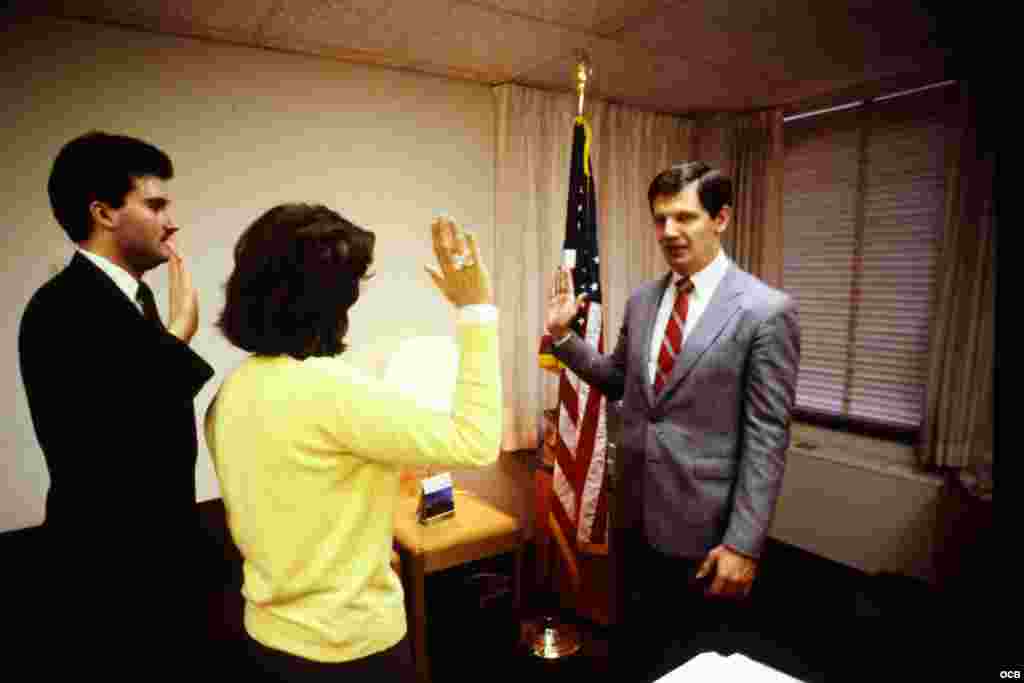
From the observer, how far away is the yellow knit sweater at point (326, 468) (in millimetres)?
873

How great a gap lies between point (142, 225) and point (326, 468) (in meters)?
1.08

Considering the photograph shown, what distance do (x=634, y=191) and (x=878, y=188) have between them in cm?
144

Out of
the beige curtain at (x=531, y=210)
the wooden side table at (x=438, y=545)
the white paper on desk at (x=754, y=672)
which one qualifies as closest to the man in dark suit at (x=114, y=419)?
the wooden side table at (x=438, y=545)

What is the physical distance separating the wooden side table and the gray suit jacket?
71 cm

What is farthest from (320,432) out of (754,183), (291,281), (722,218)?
(754,183)

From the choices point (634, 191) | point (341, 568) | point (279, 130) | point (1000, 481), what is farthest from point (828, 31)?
point (341, 568)

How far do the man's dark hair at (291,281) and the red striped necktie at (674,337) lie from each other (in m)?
1.03

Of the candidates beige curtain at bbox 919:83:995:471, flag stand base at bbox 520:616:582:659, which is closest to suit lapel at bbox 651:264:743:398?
flag stand base at bbox 520:616:582:659

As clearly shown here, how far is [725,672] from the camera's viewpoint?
2.93 ft

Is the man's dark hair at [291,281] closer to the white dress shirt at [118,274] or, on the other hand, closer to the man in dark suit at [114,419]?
the man in dark suit at [114,419]

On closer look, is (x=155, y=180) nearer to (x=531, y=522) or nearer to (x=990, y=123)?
(x=531, y=522)

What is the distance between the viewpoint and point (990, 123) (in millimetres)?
2844

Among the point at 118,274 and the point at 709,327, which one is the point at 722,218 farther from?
the point at 118,274

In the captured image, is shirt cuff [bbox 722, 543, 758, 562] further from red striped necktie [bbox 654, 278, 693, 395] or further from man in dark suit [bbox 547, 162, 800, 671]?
red striped necktie [bbox 654, 278, 693, 395]
